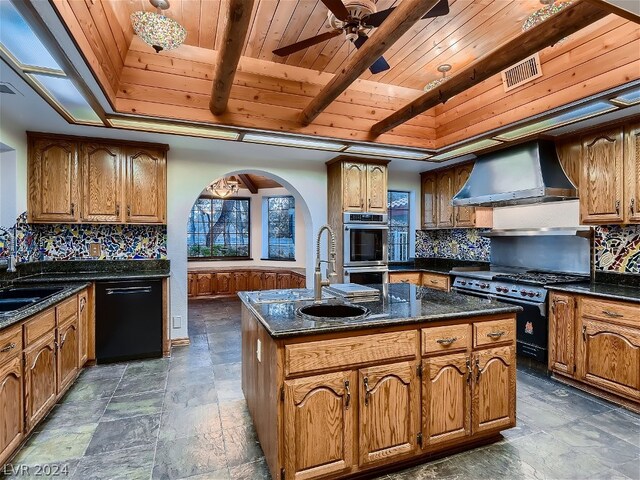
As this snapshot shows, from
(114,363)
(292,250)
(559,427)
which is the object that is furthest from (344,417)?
(292,250)

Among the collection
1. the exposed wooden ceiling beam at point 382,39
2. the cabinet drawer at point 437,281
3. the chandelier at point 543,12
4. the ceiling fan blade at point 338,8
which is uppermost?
the chandelier at point 543,12

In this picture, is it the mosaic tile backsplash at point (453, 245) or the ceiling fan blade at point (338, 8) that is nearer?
the ceiling fan blade at point (338, 8)

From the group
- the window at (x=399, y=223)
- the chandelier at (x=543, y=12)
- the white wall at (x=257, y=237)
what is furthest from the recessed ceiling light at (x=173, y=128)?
the white wall at (x=257, y=237)

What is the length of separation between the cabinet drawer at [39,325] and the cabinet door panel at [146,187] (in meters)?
1.51

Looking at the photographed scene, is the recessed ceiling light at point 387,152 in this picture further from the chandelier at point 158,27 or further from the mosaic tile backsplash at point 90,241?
the mosaic tile backsplash at point 90,241

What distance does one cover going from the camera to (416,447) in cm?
188

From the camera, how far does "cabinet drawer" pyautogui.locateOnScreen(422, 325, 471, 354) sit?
189 centimetres

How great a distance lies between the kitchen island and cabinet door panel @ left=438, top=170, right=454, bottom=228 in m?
2.89

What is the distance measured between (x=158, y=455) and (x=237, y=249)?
6051 mm

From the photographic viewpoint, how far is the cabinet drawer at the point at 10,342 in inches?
71.1

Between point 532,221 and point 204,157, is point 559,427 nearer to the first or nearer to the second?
point 532,221

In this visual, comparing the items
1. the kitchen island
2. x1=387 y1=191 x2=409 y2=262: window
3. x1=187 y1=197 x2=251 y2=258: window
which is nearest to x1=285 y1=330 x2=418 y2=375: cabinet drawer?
the kitchen island

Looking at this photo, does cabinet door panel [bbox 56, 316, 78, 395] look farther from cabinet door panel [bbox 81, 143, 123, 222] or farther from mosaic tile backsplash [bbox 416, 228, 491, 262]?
mosaic tile backsplash [bbox 416, 228, 491, 262]

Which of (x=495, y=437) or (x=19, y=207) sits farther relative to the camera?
(x=19, y=207)
